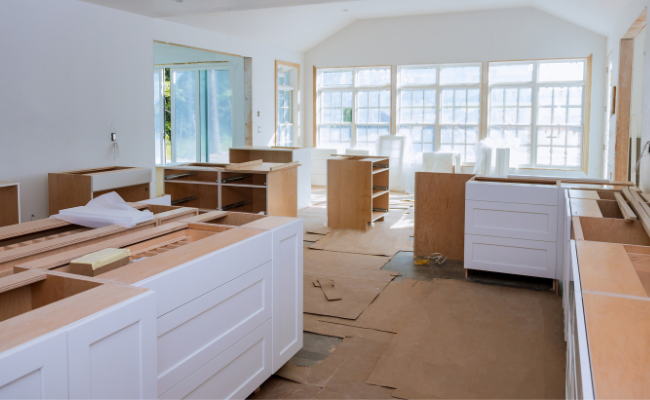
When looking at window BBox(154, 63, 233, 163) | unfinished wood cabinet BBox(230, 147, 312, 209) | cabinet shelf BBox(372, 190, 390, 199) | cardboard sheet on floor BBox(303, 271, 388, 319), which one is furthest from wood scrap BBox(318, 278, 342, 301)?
window BBox(154, 63, 233, 163)

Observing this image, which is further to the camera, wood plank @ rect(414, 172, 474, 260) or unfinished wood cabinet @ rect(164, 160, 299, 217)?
unfinished wood cabinet @ rect(164, 160, 299, 217)

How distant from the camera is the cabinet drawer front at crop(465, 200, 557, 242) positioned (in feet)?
14.0

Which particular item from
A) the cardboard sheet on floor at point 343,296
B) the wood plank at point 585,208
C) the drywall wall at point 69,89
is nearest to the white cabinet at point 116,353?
the cardboard sheet on floor at point 343,296

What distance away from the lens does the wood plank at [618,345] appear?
1.09 m

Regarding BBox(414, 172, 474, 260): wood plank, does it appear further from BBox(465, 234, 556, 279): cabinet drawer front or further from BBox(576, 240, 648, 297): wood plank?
BBox(576, 240, 648, 297): wood plank

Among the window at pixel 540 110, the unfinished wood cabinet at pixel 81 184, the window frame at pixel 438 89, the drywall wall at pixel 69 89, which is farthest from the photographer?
the window frame at pixel 438 89

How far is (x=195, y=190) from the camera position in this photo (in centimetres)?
635

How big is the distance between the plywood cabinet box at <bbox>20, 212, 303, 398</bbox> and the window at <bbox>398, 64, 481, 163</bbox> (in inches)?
321

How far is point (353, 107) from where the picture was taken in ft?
36.8

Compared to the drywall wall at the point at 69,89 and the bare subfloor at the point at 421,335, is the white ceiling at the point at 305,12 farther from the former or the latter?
the bare subfloor at the point at 421,335

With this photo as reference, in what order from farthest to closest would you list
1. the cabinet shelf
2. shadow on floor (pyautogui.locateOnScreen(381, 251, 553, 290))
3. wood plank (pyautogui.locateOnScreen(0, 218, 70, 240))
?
the cabinet shelf → shadow on floor (pyautogui.locateOnScreen(381, 251, 553, 290)) → wood plank (pyautogui.locateOnScreen(0, 218, 70, 240))

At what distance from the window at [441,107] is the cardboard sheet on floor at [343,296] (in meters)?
6.44

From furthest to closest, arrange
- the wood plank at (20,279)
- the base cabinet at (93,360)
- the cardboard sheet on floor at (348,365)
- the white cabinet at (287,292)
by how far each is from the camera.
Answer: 1. the cardboard sheet on floor at (348,365)
2. the white cabinet at (287,292)
3. the wood plank at (20,279)
4. the base cabinet at (93,360)

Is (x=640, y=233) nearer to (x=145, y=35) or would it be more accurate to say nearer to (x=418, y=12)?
(x=145, y=35)
